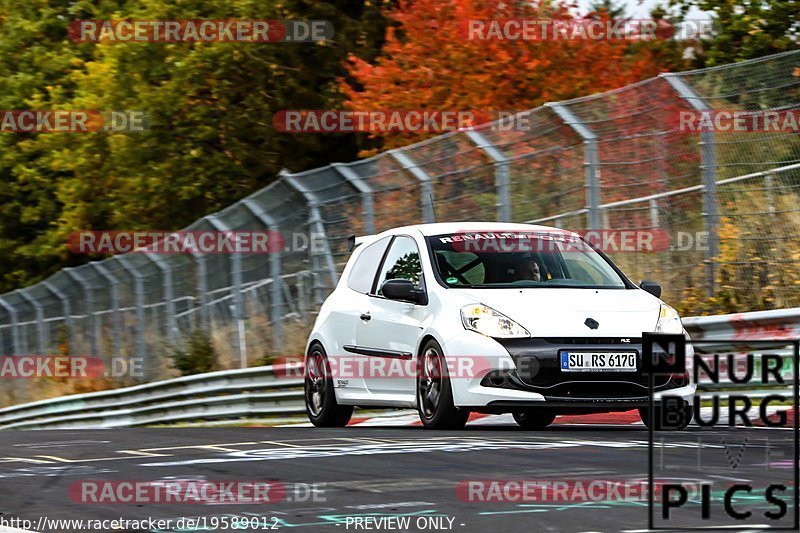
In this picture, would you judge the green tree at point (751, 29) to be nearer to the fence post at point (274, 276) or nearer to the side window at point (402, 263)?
the fence post at point (274, 276)

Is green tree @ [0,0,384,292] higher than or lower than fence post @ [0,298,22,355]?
higher

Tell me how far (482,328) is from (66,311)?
2419 cm

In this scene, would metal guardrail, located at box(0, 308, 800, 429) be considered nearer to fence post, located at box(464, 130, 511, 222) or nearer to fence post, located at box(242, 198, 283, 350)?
fence post, located at box(242, 198, 283, 350)

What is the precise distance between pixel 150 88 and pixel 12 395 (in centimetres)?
907

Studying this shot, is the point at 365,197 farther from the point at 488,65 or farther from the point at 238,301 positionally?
the point at 488,65

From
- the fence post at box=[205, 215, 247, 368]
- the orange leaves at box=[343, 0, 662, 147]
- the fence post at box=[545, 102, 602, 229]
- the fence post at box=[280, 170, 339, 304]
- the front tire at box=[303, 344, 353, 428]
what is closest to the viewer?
the front tire at box=[303, 344, 353, 428]

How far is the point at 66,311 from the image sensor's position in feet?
111

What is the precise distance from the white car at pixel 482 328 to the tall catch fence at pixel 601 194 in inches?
93.3

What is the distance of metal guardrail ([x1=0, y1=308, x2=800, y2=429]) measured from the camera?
12.0 m

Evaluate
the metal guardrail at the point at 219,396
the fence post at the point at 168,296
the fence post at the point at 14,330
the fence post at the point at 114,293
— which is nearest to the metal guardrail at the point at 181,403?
the metal guardrail at the point at 219,396

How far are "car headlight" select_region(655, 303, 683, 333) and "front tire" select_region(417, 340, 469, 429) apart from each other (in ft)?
4.93

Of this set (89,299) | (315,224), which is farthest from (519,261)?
(89,299)

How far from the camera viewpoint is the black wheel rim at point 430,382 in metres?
11.1

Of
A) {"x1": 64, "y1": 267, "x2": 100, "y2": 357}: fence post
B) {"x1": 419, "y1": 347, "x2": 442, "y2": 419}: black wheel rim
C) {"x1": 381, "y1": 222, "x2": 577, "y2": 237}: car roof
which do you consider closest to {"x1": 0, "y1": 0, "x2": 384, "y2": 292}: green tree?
{"x1": 64, "y1": 267, "x2": 100, "y2": 357}: fence post
